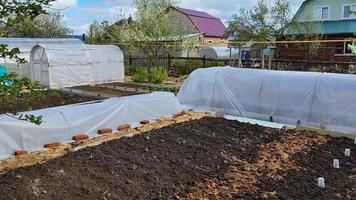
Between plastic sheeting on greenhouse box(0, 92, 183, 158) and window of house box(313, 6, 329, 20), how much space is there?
1880 cm

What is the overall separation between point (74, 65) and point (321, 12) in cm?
1743

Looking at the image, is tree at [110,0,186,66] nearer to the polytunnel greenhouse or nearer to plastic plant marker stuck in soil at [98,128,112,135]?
the polytunnel greenhouse

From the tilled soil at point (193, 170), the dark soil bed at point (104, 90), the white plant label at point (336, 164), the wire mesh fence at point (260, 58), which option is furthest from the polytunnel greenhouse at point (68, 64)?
the white plant label at point (336, 164)

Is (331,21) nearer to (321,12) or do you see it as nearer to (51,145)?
(321,12)

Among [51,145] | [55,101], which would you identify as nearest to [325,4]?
[55,101]

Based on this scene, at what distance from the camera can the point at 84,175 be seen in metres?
3.76

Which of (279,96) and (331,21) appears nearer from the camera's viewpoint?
(279,96)

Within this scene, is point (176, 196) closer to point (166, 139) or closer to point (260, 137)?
point (166, 139)

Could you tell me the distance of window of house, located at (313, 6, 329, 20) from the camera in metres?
23.0

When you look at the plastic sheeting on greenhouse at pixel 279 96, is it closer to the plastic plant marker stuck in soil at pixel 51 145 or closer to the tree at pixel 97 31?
the plastic plant marker stuck in soil at pixel 51 145

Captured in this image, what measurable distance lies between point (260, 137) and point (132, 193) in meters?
2.97

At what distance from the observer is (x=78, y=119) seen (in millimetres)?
5703

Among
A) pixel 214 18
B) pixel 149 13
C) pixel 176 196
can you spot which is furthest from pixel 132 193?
pixel 214 18

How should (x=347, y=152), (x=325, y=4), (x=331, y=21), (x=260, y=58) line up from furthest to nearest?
1. (x=325, y=4)
2. (x=331, y=21)
3. (x=260, y=58)
4. (x=347, y=152)
